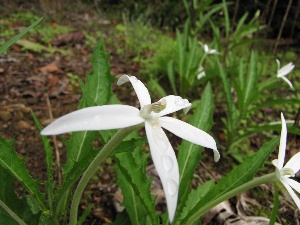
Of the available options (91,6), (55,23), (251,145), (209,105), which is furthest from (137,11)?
(209,105)

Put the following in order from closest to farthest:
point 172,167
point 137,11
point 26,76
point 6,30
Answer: point 172,167, point 26,76, point 6,30, point 137,11

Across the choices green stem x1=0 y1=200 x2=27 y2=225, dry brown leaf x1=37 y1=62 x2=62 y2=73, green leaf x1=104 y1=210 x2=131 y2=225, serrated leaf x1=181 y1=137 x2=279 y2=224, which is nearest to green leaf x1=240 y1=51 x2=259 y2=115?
serrated leaf x1=181 y1=137 x2=279 y2=224

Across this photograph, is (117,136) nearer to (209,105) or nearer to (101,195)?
(209,105)

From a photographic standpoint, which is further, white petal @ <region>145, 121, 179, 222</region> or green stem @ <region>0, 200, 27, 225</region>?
green stem @ <region>0, 200, 27, 225</region>

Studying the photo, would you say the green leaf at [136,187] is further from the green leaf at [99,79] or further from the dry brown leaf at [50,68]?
the dry brown leaf at [50,68]

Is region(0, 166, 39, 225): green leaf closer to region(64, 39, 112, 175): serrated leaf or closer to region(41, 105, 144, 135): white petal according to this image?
region(64, 39, 112, 175): serrated leaf

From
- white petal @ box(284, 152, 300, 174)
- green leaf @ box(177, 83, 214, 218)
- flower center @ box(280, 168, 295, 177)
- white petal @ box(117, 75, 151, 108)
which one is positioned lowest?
green leaf @ box(177, 83, 214, 218)
